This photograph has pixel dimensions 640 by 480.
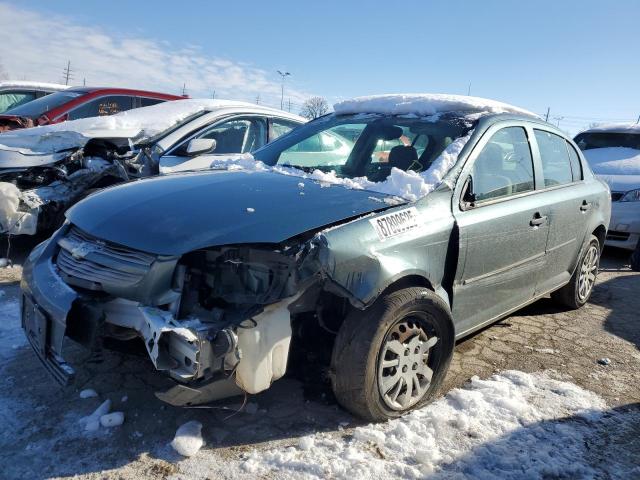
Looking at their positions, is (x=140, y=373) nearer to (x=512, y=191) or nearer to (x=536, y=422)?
(x=536, y=422)

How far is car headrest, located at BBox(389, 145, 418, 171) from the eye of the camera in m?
3.39

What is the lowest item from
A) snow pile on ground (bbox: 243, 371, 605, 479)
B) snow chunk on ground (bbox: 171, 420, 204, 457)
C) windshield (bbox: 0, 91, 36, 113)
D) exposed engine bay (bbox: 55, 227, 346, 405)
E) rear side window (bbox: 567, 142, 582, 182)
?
snow chunk on ground (bbox: 171, 420, 204, 457)

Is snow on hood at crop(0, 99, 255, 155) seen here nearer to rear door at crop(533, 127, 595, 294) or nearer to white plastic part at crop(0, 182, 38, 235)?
white plastic part at crop(0, 182, 38, 235)

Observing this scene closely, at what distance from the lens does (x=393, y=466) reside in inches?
96.7

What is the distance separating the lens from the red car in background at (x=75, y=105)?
7387 mm

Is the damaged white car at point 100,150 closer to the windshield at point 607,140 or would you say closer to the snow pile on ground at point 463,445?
the snow pile on ground at point 463,445

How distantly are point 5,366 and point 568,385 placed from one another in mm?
3565

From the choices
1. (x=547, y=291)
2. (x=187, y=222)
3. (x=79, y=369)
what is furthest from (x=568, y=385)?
(x=79, y=369)

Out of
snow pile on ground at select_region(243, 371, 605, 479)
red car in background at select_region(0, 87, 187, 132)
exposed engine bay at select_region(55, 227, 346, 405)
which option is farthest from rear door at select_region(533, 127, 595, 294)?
red car in background at select_region(0, 87, 187, 132)

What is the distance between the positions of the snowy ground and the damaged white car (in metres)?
1.85

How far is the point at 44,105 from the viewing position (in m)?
7.69

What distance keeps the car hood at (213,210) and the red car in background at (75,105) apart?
501 centimetres

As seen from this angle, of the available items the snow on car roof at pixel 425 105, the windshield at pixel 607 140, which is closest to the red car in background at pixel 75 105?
the snow on car roof at pixel 425 105

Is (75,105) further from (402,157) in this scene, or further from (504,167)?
(504,167)
